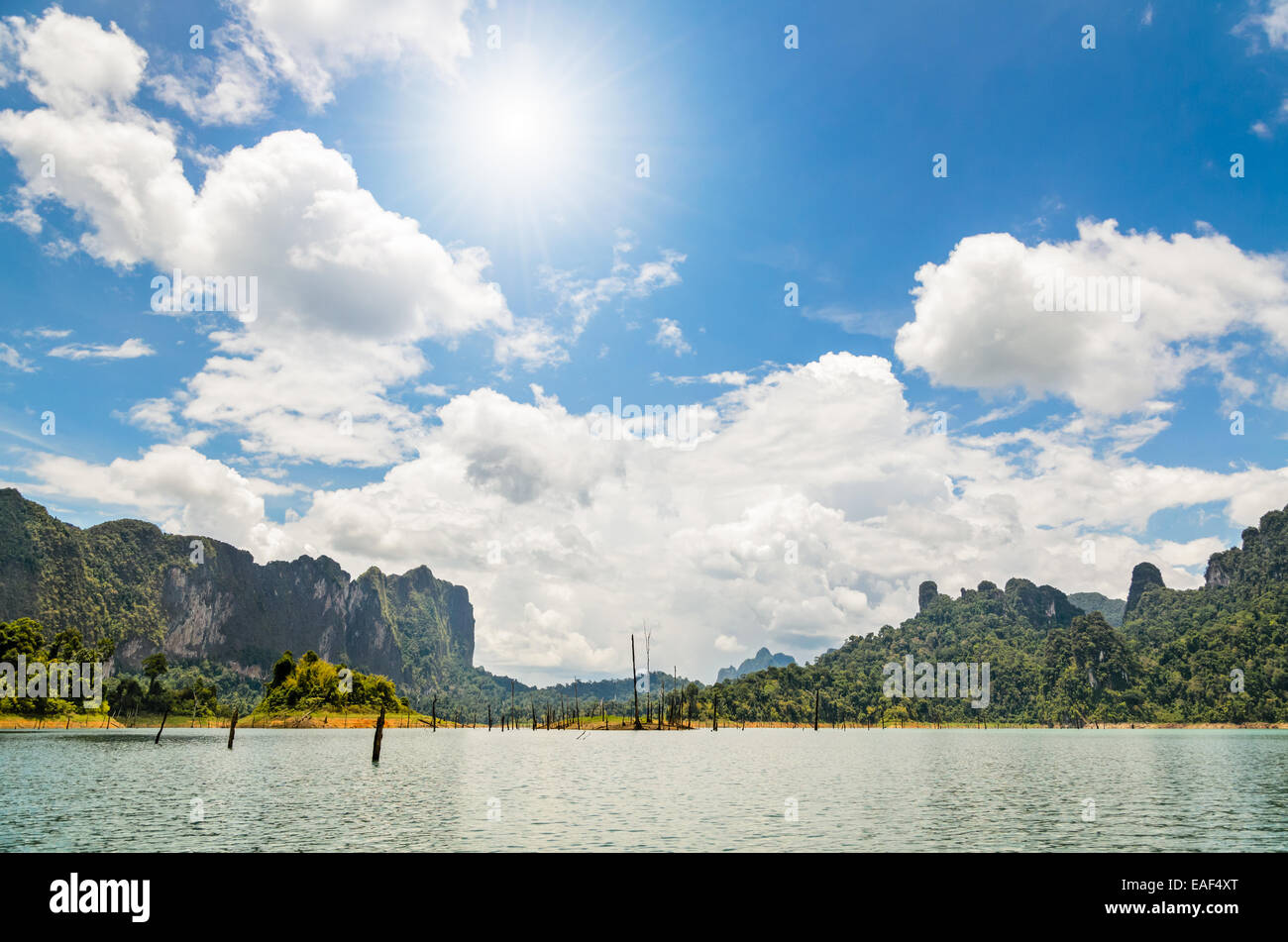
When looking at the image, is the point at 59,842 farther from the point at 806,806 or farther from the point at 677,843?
the point at 806,806

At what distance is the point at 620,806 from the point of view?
34.7 meters

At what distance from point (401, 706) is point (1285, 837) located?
192 metres

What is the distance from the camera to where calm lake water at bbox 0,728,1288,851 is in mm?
25812

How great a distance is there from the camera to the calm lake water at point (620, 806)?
84.7ft

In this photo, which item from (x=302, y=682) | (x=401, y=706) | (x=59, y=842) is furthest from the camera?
(x=401, y=706)
